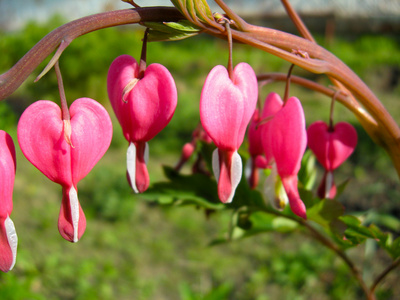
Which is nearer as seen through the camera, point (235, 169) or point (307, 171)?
point (235, 169)

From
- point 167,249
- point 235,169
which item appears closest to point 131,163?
point 235,169

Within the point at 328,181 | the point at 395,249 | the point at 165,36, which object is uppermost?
the point at 165,36

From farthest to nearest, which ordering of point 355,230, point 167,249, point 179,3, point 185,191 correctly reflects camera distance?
point 167,249 < point 185,191 < point 355,230 < point 179,3

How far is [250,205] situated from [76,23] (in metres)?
0.56

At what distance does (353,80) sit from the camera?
0.61 meters

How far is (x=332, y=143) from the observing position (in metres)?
0.74

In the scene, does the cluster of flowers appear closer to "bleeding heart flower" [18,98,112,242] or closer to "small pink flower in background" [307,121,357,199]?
"bleeding heart flower" [18,98,112,242]

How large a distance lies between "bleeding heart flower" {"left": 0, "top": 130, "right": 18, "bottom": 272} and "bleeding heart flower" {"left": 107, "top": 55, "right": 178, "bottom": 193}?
132mm

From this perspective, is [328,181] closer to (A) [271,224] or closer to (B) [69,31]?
(A) [271,224]

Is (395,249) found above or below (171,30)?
below

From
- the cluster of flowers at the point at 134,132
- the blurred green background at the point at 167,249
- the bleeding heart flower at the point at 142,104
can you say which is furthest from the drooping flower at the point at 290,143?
the blurred green background at the point at 167,249

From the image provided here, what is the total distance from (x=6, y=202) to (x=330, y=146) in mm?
514

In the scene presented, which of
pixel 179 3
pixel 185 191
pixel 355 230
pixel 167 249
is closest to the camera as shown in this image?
pixel 179 3

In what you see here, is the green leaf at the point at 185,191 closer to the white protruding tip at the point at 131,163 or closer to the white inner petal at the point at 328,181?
the white inner petal at the point at 328,181
